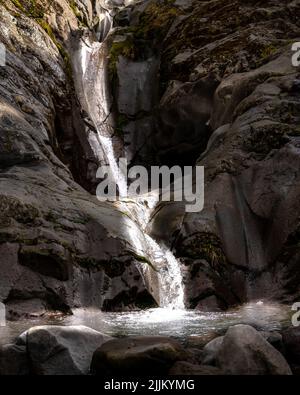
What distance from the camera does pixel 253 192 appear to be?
12.6 metres

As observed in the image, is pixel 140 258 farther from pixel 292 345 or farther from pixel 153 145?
pixel 153 145

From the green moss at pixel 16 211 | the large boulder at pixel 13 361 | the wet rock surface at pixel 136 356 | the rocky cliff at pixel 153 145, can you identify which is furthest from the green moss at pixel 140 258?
the large boulder at pixel 13 361

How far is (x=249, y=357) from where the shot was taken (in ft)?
19.2

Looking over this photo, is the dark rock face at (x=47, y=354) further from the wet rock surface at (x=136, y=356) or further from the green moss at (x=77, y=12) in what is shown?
the green moss at (x=77, y=12)

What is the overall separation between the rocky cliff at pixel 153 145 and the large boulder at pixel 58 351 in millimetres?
2743

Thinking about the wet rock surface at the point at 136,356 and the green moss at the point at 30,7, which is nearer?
the wet rock surface at the point at 136,356

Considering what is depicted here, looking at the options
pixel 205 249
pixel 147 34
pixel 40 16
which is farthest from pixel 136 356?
pixel 147 34

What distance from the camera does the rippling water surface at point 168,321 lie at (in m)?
7.82

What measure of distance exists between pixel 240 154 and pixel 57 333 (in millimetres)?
8304

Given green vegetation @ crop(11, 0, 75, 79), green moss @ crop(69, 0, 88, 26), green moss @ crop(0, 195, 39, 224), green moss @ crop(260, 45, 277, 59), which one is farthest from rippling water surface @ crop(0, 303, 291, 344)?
green moss @ crop(69, 0, 88, 26)

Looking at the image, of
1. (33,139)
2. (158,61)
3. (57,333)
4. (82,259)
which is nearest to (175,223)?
(82,259)

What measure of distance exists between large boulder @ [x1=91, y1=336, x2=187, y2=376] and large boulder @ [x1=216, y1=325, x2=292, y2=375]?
0.54 metres

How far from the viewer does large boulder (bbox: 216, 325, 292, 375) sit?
580cm

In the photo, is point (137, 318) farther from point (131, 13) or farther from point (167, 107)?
point (131, 13)
